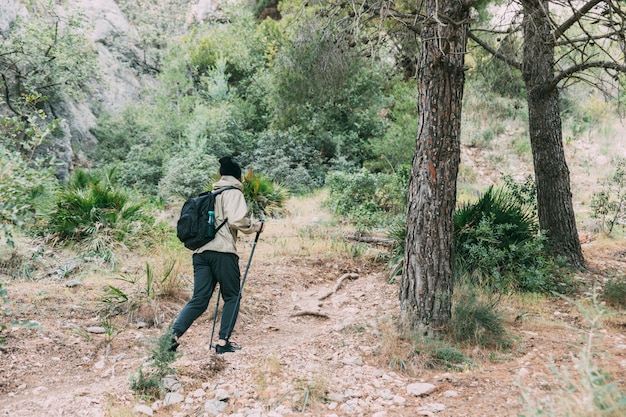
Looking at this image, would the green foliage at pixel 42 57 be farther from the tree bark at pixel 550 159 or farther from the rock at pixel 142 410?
the tree bark at pixel 550 159

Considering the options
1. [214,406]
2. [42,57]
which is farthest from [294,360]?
[42,57]

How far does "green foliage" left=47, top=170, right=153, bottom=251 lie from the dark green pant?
3666mm

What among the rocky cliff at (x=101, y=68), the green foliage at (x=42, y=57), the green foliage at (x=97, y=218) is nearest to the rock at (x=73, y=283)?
the green foliage at (x=97, y=218)

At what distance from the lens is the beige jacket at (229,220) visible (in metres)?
4.72

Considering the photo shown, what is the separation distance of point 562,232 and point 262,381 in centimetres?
581

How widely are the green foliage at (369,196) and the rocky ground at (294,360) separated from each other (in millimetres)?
3551

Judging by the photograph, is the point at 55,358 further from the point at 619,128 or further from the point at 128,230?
the point at 619,128

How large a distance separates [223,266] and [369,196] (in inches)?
284

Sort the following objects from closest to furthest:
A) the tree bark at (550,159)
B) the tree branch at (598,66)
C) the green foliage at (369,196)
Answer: the tree branch at (598,66) < the tree bark at (550,159) < the green foliage at (369,196)

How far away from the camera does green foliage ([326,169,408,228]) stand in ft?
35.9

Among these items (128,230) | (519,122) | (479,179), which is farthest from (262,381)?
(519,122)

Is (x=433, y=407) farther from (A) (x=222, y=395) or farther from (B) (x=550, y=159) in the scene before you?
(B) (x=550, y=159)

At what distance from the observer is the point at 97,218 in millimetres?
8320

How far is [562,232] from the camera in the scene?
25.6ft
